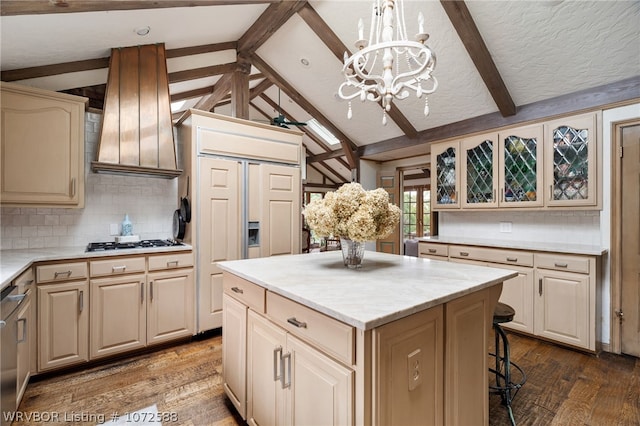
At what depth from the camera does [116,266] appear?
2455 millimetres

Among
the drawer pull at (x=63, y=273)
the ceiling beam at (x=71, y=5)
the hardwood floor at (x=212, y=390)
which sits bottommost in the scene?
the hardwood floor at (x=212, y=390)

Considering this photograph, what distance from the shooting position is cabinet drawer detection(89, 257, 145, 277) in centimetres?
237

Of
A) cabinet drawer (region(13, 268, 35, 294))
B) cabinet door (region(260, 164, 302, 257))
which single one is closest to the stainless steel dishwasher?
cabinet drawer (region(13, 268, 35, 294))

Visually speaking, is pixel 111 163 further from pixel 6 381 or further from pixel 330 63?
pixel 330 63

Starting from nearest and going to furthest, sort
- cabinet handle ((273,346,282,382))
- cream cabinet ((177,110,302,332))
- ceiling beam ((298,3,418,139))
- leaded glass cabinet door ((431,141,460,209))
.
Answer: cabinet handle ((273,346,282,382))
cream cabinet ((177,110,302,332))
ceiling beam ((298,3,418,139))
leaded glass cabinet door ((431,141,460,209))

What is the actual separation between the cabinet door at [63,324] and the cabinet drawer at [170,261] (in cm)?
48

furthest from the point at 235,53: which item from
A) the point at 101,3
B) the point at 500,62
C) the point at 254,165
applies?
the point at 500,62

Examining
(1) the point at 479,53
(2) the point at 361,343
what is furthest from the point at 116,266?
(1) the point at 479,53

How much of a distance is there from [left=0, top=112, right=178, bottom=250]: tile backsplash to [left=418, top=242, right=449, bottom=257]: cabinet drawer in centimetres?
300

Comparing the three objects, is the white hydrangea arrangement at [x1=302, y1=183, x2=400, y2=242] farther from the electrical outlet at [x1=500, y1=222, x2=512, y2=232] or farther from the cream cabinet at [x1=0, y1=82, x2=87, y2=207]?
the electrical outlet at [x1=500, y1=222, x2=512, y2=232]

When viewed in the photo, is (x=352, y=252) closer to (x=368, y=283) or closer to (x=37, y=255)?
(x=368, y=283)

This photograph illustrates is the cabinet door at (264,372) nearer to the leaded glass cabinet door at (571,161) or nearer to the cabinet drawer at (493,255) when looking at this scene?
the cabinet drawer at (493,255)

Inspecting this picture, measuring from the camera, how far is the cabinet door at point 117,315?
2.38 metres

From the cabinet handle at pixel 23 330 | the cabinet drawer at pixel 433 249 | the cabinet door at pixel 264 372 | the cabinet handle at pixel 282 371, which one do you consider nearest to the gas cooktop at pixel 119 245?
the cabinet handle at pixel 23 330
